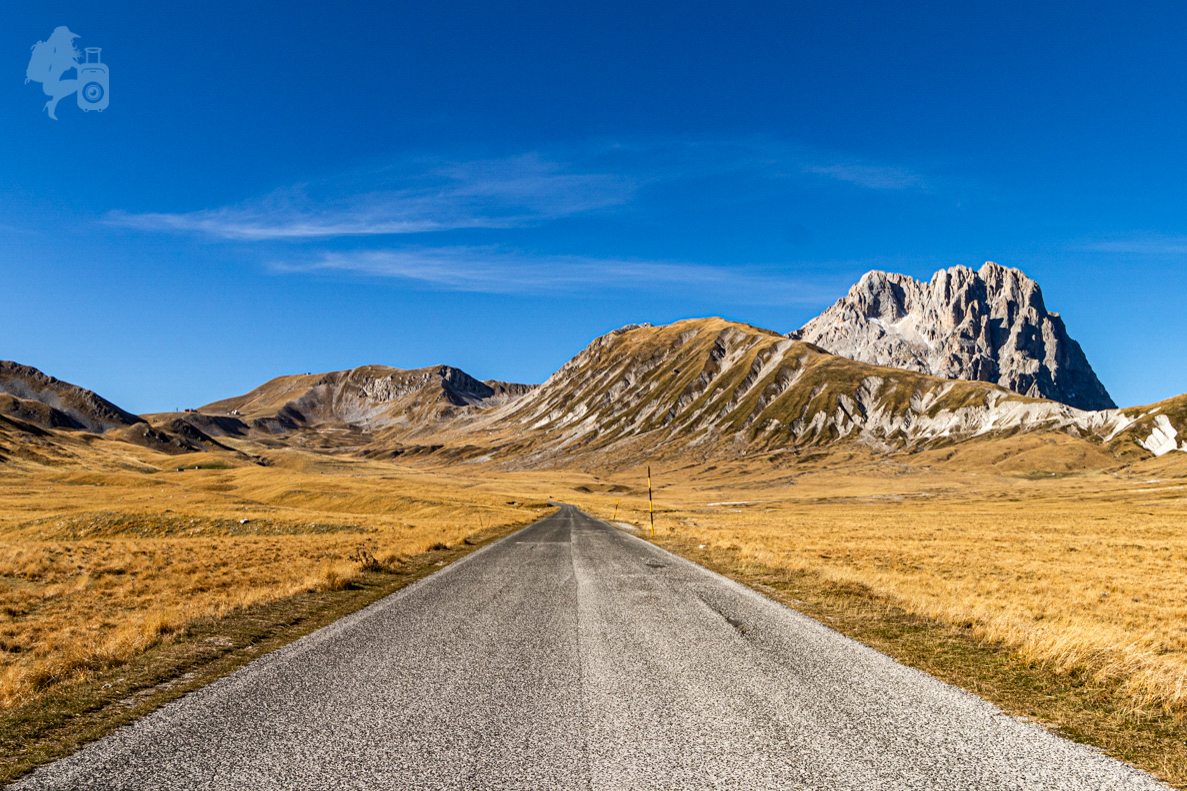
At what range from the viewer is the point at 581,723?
24.0ft

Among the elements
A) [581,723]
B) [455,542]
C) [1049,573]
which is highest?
[581,723]

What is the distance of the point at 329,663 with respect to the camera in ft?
33.1

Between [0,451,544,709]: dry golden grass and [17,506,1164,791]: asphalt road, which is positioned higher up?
[17,506,1164,791]: asphalt road

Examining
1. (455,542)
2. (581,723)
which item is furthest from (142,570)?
Answer: (581,723)

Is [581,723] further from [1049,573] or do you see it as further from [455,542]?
[1049,573]

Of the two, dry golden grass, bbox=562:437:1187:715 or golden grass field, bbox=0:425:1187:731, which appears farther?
golden grass field, bbox=0:425:1187:731

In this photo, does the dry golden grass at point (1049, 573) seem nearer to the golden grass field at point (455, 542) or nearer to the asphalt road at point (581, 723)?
the golden grass field at point (455, 542)

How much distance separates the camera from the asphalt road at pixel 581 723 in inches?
236

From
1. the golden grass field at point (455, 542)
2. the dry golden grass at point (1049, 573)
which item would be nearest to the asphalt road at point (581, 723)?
the golden grass field at point (455, 542)

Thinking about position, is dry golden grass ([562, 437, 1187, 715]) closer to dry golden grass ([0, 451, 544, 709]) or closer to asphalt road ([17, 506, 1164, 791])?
asphalt road ([17, 506, 1164, 791])

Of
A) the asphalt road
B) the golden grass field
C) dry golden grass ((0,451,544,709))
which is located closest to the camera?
the asphalt road

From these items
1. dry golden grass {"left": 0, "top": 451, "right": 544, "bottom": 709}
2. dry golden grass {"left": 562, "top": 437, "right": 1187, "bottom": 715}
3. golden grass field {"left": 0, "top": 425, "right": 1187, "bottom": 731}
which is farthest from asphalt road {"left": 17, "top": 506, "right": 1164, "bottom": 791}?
dry golden grass {"left": 0, "top": 451, "right": 544, "bottom": 709}

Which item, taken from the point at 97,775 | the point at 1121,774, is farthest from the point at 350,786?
the point at 1121,774

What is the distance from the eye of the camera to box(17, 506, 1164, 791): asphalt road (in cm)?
598
